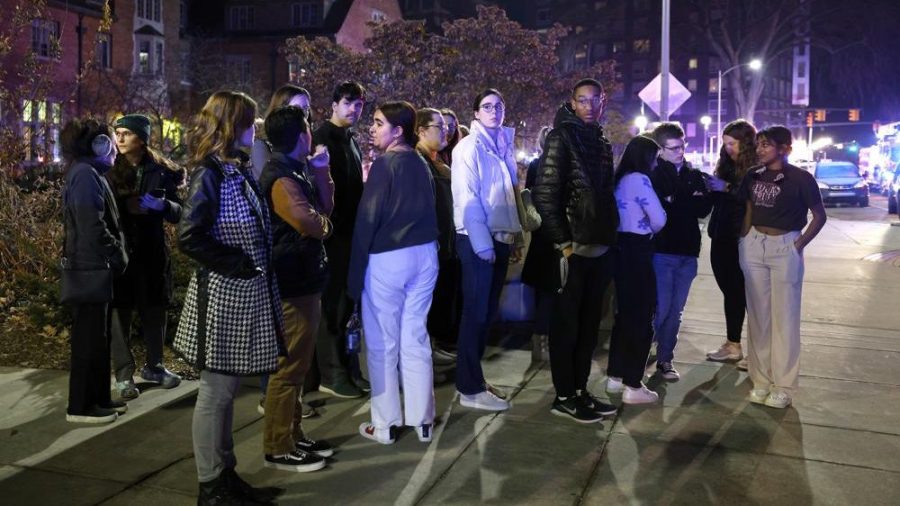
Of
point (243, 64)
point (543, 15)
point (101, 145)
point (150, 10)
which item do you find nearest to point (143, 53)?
point (150, 10)

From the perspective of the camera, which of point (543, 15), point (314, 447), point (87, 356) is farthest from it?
point (543, 15)

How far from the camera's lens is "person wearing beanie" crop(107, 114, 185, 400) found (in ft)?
18.0

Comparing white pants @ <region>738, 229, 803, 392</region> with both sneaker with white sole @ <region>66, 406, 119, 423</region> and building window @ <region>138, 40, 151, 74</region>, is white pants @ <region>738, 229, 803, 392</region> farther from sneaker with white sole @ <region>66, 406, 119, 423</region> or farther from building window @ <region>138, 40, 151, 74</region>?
building window @ <region>138, 40, 151, 74</region>

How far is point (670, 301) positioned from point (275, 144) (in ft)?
11.2

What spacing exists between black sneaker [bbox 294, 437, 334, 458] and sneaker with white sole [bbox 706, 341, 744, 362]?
11.8ft

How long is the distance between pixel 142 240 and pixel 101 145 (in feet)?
2.84

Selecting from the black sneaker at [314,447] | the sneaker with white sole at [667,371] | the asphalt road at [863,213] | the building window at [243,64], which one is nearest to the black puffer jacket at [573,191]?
the sneaker with white sole at [667,371]

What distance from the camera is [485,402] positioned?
5363mm

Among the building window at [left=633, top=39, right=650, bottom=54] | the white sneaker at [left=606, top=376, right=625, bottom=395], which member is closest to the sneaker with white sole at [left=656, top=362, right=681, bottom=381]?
the white sneaker at [left=606, top=376, right=625, bottom=395]

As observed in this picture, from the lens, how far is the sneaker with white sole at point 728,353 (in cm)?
681

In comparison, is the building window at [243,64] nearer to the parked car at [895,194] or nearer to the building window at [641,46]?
the parked car at [895,194]

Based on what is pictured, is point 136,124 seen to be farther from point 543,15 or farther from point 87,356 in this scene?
point 543,15

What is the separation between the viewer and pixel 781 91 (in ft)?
316

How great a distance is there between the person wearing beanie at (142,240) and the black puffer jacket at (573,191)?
2.45 meters
